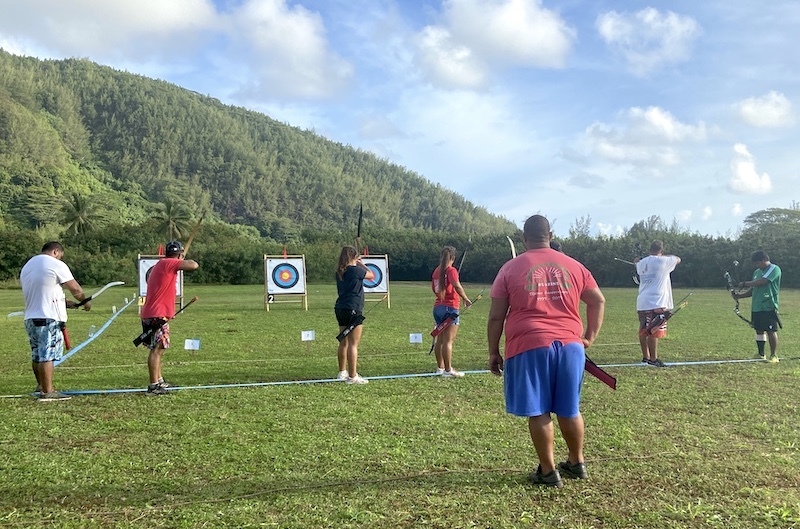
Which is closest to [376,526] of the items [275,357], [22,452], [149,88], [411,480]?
[411,480]

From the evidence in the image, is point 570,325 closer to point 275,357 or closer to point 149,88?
point 275,357

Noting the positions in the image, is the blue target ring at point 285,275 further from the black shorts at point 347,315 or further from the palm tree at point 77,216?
the palm tree at point 77,216

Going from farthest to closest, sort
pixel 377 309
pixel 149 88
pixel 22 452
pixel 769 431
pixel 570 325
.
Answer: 1. pixel 149 88
2. pixel 377 309
3. pixel 769 431
4. pixel 22 452
5. pixel 570 325

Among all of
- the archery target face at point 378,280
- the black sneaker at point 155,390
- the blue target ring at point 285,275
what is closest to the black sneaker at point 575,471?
the black sneaker at point 155,390

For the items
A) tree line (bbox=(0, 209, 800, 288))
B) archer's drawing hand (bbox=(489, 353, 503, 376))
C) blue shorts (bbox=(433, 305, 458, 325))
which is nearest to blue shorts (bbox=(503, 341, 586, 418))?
archer's drawing hand (bbox=(489, 353, 503, 376))

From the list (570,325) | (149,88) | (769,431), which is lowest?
(769,431)

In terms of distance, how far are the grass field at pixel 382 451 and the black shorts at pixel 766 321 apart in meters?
0.56

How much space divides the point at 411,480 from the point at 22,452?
303 centimetres

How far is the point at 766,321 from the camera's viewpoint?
30.6ft

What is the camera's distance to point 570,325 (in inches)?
161

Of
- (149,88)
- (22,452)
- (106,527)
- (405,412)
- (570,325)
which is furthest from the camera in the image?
(149,88)

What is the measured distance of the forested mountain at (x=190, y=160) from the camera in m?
116

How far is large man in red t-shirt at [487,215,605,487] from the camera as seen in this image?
3967 millimetres

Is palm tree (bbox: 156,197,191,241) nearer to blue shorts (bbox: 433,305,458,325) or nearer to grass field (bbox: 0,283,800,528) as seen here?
grass field (bbox: 0,283,800,528)
